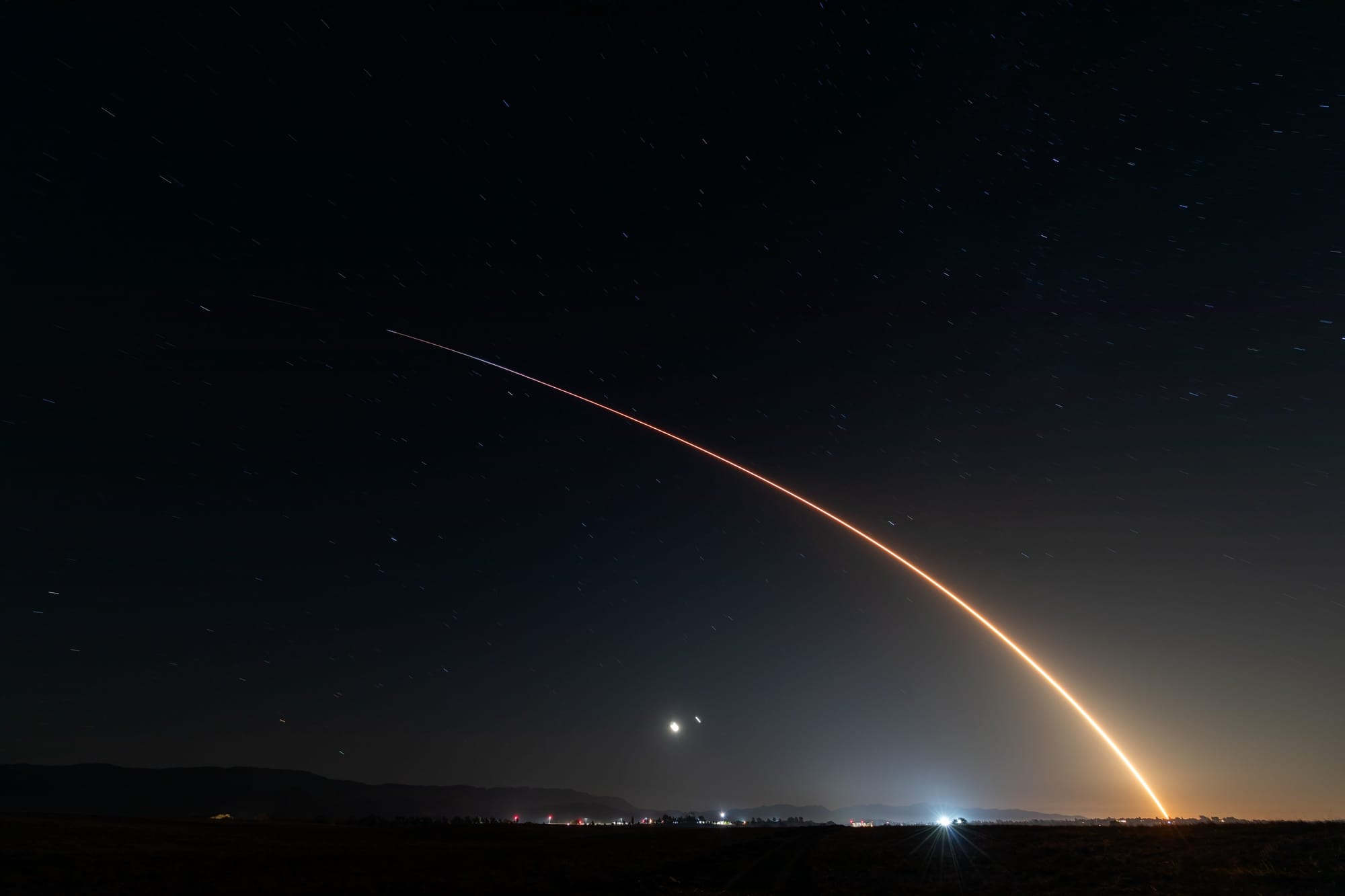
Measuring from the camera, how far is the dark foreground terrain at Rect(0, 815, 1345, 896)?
2359 cm

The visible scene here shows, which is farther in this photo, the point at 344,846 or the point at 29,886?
the point at 344,846

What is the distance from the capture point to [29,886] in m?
22.8

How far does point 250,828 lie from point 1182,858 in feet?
143

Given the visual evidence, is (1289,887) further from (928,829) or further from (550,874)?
(928,829)

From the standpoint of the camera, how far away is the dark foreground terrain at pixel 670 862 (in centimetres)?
2359

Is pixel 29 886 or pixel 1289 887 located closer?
pixel 1289 887

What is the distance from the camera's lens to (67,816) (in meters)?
44.3

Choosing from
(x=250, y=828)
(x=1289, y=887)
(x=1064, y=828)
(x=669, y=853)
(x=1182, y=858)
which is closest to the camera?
(x=1289, y=887)

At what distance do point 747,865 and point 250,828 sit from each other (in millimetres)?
29423

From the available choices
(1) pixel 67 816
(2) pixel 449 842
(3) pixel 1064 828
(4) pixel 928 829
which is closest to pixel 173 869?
(2) pixel 449 842

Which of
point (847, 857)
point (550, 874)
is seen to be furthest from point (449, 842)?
point (847, 857)

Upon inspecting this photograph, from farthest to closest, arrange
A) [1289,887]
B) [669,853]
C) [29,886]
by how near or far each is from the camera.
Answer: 1. [669,853]
2. [29,886]
3. [1289,887]

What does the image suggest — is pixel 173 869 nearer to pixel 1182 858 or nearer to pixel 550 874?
pixel 550 874

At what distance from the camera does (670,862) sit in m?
32.5
